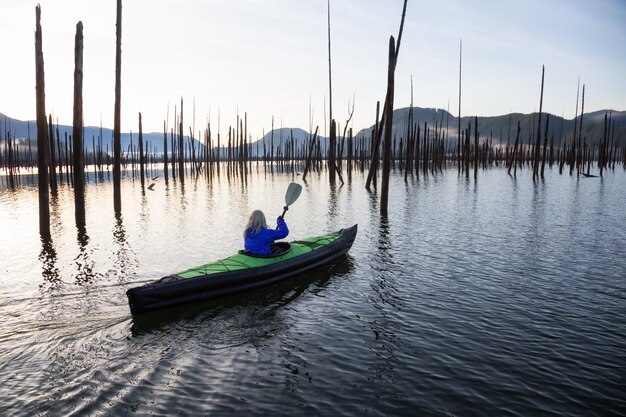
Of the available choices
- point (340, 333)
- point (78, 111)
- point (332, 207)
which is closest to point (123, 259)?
point (78, 111)

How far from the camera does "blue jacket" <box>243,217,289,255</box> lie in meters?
7.66

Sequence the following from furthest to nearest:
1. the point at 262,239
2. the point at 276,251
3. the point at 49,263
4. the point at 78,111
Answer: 1. the point at 78,111
2. the point at 49,263
3. the point at 276,251
4. the point at 262,239

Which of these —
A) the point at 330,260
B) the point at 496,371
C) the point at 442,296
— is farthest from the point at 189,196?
the point at 496,371

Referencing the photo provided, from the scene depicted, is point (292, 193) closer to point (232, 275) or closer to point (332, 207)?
point (232, 275)

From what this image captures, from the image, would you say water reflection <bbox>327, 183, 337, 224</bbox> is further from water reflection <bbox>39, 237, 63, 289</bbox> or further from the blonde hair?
water reflection <bbox>39, 237, 63, 289</bbox>

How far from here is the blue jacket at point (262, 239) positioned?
7.66m

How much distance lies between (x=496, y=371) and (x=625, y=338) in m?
2.10

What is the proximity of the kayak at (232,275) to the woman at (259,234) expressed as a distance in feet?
0.46

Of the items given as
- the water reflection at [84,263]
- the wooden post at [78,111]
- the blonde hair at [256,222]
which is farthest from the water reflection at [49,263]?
the blonde hair at [256,222]

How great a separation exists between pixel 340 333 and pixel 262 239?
8.44 ft

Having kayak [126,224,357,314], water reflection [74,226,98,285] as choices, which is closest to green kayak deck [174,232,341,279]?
kayak [126,224,357,314]

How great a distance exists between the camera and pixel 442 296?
7.11 m

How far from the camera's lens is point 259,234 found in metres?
7.67

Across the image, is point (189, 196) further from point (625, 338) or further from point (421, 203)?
point (625, 338)
